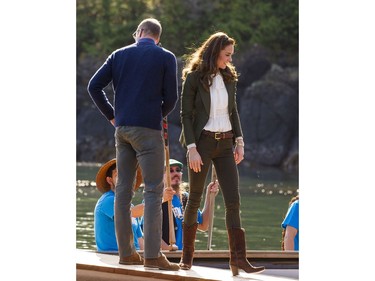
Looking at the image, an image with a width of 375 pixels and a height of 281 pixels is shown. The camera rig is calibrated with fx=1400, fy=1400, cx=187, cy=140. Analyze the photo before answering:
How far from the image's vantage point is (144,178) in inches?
271

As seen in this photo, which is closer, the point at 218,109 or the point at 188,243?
the point at 218,109

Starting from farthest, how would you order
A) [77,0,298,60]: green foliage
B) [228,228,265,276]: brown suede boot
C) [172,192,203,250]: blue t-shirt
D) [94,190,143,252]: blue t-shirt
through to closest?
1. [77,0,298,60]: green foliage
2. [172,192,203,250]: blue t-shirt
3. [94,190,143,252]: blue t-shirt
4. [228,228,265,276]: brown suede boot

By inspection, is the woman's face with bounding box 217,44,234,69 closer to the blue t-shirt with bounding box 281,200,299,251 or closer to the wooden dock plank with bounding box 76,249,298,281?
the wooden dock plank with bounding box 76,249,298,281

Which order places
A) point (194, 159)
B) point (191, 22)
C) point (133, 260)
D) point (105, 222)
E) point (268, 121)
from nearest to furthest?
point (194, 159), point (133, 260), point (105, 222), point (268, 121), point (191, 22)

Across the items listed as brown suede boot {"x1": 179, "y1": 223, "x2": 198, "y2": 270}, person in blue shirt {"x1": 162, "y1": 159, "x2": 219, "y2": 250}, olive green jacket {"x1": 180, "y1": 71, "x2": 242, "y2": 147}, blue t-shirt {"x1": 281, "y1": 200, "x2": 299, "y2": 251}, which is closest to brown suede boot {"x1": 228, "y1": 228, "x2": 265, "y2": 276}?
brown suede boot {"x1": 179, "y1": 223, "x2": 198, "y2": 270}

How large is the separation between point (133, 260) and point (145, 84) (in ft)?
3.10

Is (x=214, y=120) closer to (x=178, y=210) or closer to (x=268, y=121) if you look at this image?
(x=178, y=210)

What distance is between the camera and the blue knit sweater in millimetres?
6836

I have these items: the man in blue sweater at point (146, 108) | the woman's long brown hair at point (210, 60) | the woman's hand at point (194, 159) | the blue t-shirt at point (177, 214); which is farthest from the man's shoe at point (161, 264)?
the blue t-shirt at point (177, 214)

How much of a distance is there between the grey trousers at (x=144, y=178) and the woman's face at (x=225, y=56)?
45cm

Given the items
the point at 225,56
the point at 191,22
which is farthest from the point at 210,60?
the point at 191,22

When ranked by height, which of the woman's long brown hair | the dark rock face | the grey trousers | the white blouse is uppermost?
the dark rock face
